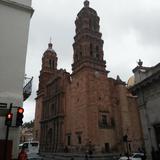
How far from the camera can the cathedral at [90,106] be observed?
31359 millimetres

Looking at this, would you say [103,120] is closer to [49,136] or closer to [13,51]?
[49,136]

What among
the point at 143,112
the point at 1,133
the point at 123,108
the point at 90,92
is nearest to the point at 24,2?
the point at 1,133

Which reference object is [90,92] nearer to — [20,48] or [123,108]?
[123,108]

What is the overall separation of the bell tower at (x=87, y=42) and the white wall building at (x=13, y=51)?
73.9 feet

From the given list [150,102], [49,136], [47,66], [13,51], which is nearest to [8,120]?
[13,51]

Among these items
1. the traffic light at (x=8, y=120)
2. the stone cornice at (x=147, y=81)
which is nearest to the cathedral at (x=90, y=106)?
the stone cornice at (x=147, y=81)

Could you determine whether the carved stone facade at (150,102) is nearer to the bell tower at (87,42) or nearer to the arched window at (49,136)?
the bell tower at (87,42)

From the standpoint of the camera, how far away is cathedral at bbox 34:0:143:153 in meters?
31.4

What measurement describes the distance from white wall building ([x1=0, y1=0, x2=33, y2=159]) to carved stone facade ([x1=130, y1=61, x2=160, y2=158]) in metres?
6.74

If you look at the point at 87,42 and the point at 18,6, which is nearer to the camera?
the point at 18,6

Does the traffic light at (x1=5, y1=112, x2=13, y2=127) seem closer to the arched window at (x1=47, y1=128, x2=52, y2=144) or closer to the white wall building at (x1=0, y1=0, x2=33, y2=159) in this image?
the white wall building at (x1=0, y1=0, x2=33, y2=159)

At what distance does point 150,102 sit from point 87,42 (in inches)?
969

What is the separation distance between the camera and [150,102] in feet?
40.3

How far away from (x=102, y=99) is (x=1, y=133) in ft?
83.0
